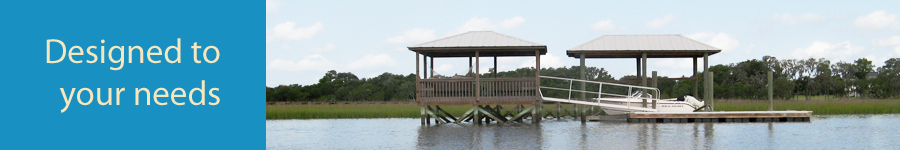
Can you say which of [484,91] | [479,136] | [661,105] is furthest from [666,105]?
[479,136]

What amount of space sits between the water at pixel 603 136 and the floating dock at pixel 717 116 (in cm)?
51

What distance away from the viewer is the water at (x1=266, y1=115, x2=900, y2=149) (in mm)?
18016

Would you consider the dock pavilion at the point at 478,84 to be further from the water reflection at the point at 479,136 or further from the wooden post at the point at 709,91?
the wooden post at the point at 709,91

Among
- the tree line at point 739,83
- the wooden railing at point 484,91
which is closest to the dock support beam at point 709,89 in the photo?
the wooden railing at point 484,91

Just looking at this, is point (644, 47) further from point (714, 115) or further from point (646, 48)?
point (714, 115)

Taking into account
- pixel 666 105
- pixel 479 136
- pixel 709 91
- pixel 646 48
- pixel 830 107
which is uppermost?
pixel 646 48

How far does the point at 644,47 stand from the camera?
2612 cm

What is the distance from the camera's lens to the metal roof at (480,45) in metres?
24.4

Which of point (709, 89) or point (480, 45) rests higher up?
point (480, 45)

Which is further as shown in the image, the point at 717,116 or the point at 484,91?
the point at 717,116

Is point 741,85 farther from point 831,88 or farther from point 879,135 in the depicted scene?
point 879,135

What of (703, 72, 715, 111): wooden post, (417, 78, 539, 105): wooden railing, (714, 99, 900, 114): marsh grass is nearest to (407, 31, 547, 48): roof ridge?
→ (417, 78, 539, 105): wooden railing

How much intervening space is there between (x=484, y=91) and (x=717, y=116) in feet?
21.6

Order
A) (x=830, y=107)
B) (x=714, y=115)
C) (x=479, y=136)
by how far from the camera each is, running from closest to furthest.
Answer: (x=479, y=136), (x=714, y=115), (x=830, y=107)
